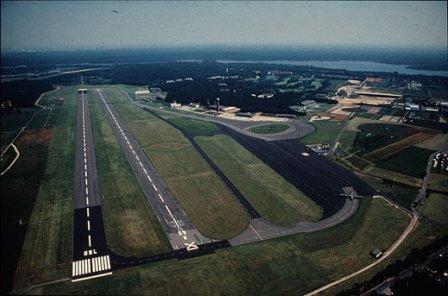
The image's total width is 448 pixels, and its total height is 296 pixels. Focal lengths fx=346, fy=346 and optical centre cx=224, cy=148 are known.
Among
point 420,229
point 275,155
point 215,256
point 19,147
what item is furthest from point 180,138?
point 420,229

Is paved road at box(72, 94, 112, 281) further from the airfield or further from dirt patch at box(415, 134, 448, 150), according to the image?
dirt patch at box(415, 134, 448, 150)

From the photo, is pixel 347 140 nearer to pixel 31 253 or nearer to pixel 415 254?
pixel 415 254

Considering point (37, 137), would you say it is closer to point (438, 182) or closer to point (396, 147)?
point (396, 147)

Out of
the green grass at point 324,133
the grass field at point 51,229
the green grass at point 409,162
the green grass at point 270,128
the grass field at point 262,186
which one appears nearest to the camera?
the grass field at point 51,229

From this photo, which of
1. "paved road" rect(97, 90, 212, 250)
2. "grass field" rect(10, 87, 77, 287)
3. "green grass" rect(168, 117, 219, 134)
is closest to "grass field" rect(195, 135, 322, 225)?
"paved road" rect(97, 90, 212, 250)

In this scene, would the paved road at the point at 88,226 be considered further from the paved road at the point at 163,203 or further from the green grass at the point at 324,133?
the green grass at the point at 324,133

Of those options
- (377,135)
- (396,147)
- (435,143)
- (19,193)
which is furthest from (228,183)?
(435,143)

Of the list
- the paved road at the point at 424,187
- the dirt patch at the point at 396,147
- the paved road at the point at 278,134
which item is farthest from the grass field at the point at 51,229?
the dirt patch at the point at 396,147
